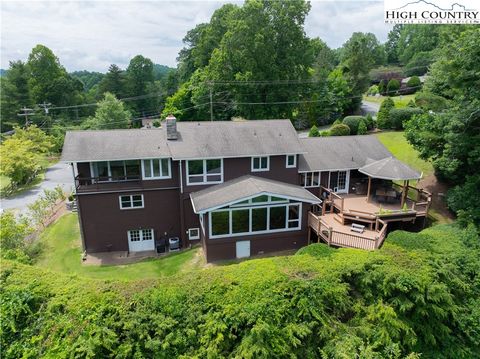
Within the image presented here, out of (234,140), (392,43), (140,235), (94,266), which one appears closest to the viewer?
(94,266)

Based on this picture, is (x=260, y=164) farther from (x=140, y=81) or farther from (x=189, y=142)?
(x=140, y=81)

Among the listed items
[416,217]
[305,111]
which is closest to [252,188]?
[416,217]

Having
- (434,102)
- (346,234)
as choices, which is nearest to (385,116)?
(434,102)

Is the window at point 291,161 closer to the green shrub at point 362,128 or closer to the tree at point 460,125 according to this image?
the tree at point 460,125

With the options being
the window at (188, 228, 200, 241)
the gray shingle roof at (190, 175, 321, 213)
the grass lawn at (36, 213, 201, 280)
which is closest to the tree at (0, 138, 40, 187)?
the grass lawn at (36, 213, 201, 280)

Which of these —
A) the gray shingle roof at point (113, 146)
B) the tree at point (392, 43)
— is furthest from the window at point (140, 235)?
the tree at point (392, 43)
